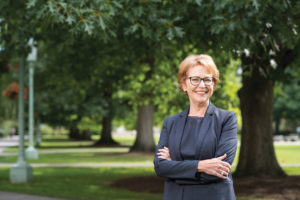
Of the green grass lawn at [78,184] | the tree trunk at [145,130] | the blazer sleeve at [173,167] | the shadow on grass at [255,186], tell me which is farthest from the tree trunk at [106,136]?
the blazer sleeve at [173,167]

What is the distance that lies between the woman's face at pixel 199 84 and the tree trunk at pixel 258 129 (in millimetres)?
9595

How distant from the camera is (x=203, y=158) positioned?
3.20 m

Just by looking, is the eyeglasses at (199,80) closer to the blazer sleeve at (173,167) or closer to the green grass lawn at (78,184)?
the blazer sleeve at (173,167)

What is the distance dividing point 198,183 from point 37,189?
9130 mm

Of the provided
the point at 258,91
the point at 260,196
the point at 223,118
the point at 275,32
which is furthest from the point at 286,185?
the point at 223,118

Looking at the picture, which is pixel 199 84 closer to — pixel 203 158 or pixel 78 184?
pixel 203 158

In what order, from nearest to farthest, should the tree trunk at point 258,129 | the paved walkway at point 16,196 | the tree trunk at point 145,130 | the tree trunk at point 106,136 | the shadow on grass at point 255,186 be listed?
1. the paved walkway at point 16,196
2. the shadow on grass at point 255,186
3. the tree trunk at point 258,129
4. the tree trunk at point 145,130
5. the tree trunk at point 106,136

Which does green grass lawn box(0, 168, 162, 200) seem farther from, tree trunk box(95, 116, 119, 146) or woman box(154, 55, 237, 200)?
tree trunk box(95, 116, 119, 146)

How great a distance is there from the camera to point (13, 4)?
10.3 metres

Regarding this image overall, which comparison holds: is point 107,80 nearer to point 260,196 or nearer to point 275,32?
point 260,196

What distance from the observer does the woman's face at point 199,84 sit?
3252 millimetres

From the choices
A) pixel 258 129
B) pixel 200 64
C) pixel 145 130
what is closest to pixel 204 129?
pixel 200 64

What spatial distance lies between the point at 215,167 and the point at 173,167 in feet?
0.93

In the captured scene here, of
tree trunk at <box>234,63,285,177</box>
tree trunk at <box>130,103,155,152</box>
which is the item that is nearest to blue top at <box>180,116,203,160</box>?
tree trunk at <box>234,63,285,177</box>
